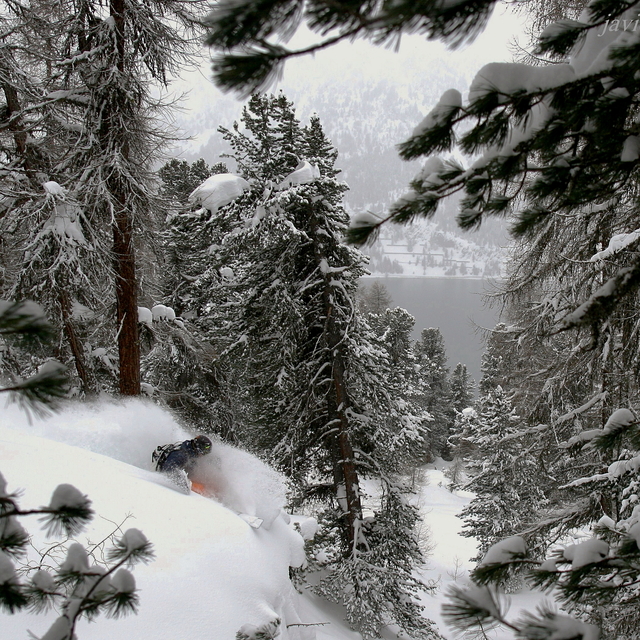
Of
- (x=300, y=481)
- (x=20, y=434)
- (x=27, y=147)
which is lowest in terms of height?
(x=20, y=434)

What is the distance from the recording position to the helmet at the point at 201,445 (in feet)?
25.1

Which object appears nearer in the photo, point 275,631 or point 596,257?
point 275,631

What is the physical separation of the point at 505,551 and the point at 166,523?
4.61 m

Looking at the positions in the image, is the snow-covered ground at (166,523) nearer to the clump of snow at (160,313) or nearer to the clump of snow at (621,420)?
the clump of snow at (160,313)

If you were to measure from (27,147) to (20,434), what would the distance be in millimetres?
6290

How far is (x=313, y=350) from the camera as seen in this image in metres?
10.0

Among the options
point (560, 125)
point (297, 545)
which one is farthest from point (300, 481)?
point (560, 125)

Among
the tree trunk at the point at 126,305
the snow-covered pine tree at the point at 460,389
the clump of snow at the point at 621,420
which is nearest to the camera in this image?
the clump of snow at the point at 621,420

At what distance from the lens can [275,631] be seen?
199 inches

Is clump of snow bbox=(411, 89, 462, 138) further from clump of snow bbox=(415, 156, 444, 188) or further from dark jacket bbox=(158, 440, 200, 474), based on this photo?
dark jacket bbox=(158, 440, 200, 474)

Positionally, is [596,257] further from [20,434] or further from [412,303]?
[412,303]

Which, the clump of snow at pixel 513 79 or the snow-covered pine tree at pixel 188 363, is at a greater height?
the snow-covered pine tree at pixel 188 363

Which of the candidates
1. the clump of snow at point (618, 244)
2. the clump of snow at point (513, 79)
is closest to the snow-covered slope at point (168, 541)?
the clump of snow at point (513, 79)

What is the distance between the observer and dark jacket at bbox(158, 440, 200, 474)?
7223 millimetres
